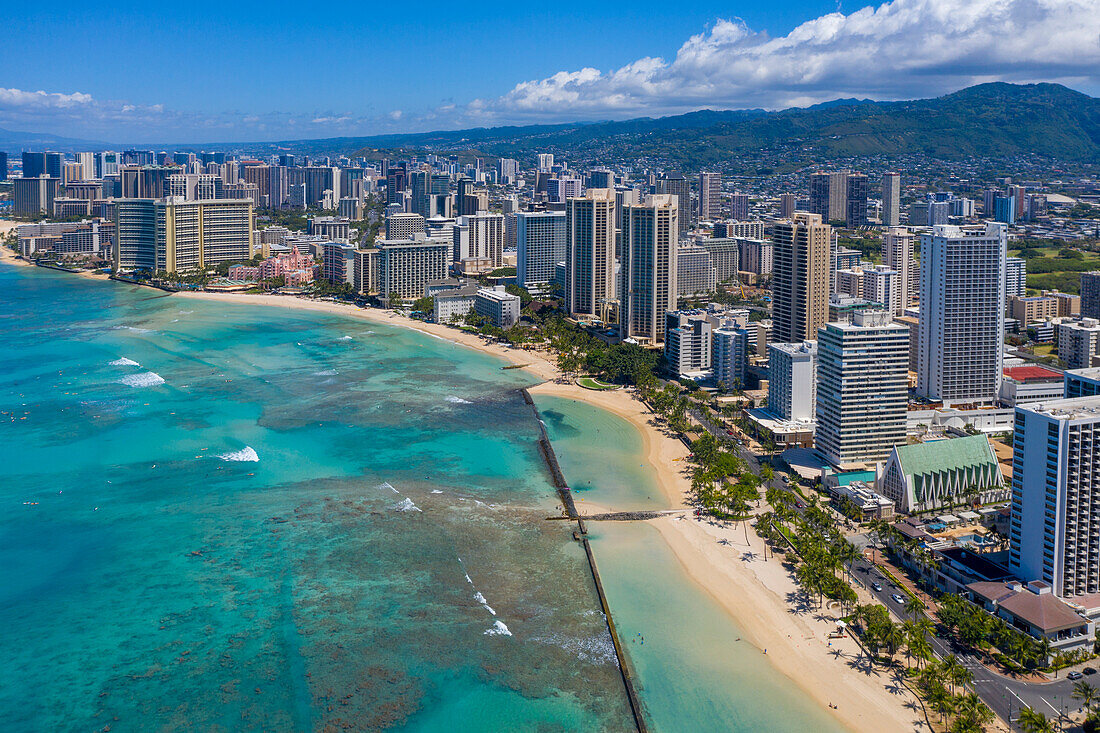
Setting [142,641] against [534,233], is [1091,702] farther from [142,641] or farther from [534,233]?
[534,233]

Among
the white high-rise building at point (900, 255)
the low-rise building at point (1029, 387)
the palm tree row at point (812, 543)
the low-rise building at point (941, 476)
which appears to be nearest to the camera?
the palm tree row at point (812, 543)

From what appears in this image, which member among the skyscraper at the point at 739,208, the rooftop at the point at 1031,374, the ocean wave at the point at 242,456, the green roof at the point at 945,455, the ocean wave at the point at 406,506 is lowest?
the ocean wave at the point at 406,506

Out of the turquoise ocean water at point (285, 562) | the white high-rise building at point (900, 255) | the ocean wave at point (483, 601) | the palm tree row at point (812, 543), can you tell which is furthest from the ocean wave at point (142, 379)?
the white high-rise building at point (900, 255)

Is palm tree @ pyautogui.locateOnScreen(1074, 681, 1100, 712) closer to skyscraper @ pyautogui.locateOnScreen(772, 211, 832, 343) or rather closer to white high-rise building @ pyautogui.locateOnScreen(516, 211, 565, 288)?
skyscraper @ pyautogui.locateOnScreen(772, 211, 832, 343)

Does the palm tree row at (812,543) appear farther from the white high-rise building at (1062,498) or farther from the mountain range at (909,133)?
the mountain range at (909,133)

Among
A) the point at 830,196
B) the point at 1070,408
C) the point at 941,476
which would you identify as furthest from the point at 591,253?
the point at 830,196
